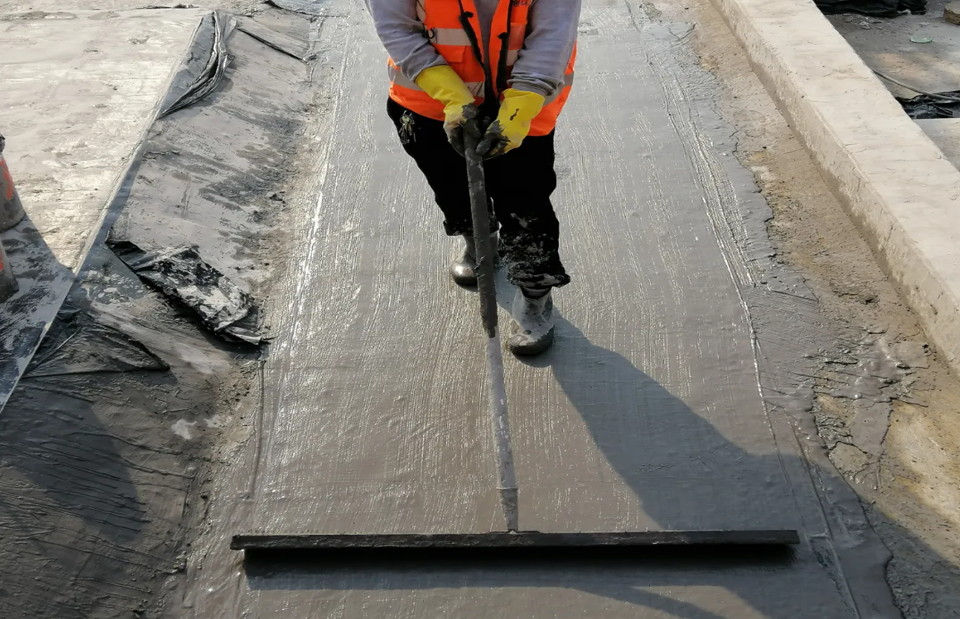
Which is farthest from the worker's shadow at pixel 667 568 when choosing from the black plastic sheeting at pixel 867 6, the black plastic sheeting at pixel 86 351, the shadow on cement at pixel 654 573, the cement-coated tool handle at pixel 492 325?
the black plastic sheeting at pixel 867 6

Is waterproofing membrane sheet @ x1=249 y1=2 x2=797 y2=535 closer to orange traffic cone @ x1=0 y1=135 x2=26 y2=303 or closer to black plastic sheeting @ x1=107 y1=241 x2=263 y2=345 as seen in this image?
black plastic sheeting @ x1=107 y1=241 x2=263 y2=345

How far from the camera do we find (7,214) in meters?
3.16

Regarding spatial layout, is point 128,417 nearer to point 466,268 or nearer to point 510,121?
point 466,268

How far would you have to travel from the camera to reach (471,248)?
10.6ft

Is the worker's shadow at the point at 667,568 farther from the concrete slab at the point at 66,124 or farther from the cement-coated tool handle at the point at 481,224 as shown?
the concrete slab at the point at 66,124

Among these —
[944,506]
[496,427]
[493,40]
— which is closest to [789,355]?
[944,506]

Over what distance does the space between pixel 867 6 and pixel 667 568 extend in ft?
16.7

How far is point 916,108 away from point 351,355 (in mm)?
3541

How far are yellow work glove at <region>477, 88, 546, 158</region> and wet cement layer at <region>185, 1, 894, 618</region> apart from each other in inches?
33.6

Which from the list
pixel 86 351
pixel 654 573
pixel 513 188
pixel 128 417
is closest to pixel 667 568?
pixel 654 573

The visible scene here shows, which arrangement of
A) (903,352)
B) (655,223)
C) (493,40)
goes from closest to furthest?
(493,40) → (903,352) → (655,223)

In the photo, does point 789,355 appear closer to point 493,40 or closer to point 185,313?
point 493,40

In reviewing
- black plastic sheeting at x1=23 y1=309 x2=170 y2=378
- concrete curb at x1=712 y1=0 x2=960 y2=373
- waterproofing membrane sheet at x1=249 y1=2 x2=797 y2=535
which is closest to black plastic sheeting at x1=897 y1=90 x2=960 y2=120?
concrete curb at x1=712 y1=0 x2=960 y2=373

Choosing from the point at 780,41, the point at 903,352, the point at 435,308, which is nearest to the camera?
the point at 903,352
